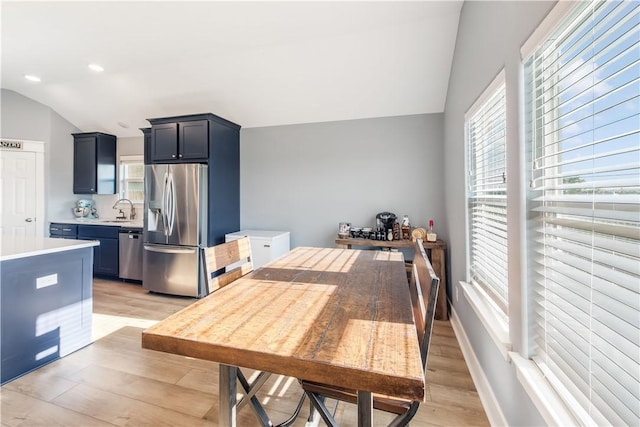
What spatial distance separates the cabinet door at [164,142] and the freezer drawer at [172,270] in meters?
1.24

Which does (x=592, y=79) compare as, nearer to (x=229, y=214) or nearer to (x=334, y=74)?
(x=334, y=74)

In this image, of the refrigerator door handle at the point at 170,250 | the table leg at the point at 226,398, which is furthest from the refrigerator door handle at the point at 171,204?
the table leg at the point at 226,398

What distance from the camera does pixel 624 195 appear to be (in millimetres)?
738

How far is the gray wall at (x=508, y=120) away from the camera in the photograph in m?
1.23

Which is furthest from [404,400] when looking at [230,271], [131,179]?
[131,179]

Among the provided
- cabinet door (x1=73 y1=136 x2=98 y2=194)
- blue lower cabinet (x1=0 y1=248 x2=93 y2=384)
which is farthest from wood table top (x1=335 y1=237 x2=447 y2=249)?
cabinet door (x1=73 y1=136 x2=98 y2=194)

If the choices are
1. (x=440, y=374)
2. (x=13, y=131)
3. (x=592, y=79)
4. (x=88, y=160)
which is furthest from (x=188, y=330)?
(x=13, y=131)

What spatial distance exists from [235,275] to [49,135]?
5.22m

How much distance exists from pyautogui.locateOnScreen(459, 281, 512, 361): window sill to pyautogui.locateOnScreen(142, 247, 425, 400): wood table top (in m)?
0.57

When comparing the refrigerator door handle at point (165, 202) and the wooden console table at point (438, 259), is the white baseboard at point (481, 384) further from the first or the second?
the refrigerator door handle at point (165, 202)

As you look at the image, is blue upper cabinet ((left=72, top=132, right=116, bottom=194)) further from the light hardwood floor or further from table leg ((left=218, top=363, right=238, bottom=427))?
table leg ((left=218, top=363, right=238, bottom=427))

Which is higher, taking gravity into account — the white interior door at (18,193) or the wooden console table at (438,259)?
the white interior door at (18,193)

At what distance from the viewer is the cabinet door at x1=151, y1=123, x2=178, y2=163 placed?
374 cm

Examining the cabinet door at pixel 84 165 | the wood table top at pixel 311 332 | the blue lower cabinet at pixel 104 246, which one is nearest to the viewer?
the wood table top at pixel 311 332
